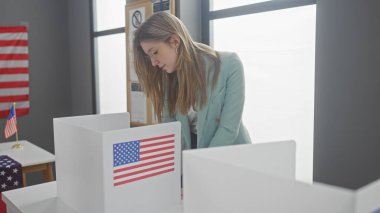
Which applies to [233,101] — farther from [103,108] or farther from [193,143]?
[103,108]

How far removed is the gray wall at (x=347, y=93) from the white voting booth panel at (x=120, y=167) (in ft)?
3.00

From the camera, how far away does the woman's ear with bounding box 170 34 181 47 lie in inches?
57.2

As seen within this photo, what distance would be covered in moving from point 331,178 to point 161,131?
1059 mm

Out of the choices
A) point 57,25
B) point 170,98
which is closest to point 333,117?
point 170,98

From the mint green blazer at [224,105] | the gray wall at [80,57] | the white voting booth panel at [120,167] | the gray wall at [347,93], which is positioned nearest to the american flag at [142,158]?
the white voting booth panel at [120,167]

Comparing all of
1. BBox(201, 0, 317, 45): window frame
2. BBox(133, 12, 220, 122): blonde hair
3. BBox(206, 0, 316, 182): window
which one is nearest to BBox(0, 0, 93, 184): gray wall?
BBox(201, 0, 317, 45): window frame

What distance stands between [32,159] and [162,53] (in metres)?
1.50

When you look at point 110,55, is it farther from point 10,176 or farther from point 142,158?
point 142,158

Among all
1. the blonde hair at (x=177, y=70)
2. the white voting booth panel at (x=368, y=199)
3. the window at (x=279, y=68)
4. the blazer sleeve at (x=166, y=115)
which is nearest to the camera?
the white voting booth panel at (x=368, y=199)

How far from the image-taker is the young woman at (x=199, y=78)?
1.46 m

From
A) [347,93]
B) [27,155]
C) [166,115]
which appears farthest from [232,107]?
[27,155]

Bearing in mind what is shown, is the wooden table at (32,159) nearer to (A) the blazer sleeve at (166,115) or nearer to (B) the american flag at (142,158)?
(A) the blazer sleeve at (166,115)

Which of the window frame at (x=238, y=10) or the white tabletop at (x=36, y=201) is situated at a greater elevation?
the window frame at (x=238, y=10)

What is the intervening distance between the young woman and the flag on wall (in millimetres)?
2878
